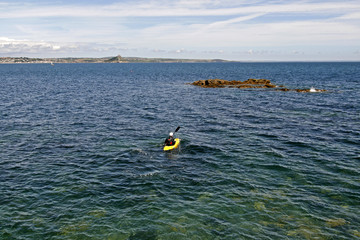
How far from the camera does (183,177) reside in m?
21.6

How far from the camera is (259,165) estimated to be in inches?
939

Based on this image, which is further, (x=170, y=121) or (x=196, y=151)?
(x=170, y=121)

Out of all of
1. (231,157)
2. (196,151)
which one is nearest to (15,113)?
(196,151)

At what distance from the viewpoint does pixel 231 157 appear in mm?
25766

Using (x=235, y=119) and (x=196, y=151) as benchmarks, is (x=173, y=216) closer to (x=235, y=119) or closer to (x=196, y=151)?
(x=196, y=151)

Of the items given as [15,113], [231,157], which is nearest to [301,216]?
[231,157]

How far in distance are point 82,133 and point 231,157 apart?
64.3 feet

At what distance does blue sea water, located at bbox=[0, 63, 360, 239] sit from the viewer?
15.5 m

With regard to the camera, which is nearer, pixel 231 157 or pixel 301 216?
pixel 301 216

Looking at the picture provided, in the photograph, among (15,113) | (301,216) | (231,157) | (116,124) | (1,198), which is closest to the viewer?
(301,216)

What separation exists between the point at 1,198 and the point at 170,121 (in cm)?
2479

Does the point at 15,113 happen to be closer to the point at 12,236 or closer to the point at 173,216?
the point at 12,236

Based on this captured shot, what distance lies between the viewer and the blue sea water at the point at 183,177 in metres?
15.5

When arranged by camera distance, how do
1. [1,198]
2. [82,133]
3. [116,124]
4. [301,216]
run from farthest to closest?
1. [116,124]
2. [82,133]
3. [1,198]
4. [301,216]
